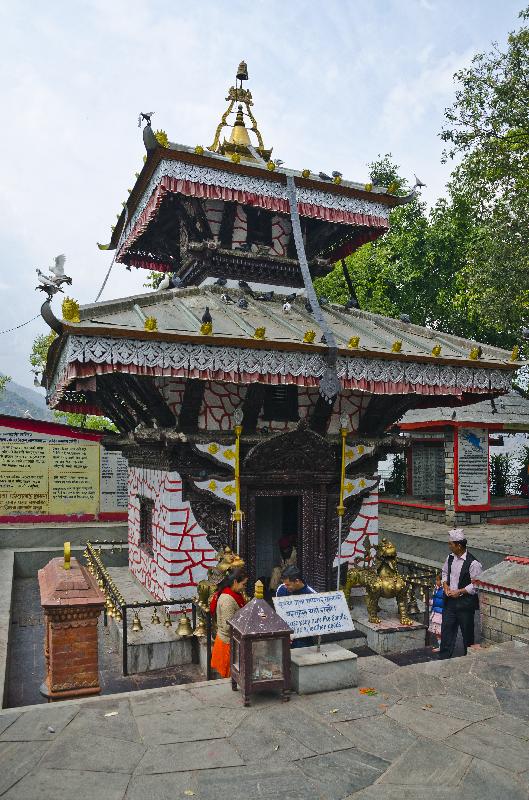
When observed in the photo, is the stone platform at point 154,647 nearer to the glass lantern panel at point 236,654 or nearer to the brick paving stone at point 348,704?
the glass lantern panel at point 236,654

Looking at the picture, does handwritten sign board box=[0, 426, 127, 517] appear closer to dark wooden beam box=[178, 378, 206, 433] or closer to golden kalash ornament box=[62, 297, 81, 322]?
dark wooden beam box=[178, 378, 206, 433]

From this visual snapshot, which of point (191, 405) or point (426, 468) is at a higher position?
point (191, 405)

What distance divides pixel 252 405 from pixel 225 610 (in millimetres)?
3341

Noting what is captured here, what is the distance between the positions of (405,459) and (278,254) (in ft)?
50.7

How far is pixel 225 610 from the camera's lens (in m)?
7.27

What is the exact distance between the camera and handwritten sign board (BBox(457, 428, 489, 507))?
1817 cm

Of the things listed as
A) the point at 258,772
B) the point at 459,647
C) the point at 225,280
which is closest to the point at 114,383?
the point at 225,280

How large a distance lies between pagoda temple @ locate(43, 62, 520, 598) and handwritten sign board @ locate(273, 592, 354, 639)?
3.03 metres

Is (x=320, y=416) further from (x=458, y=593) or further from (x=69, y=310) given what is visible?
(x=69, y=310)

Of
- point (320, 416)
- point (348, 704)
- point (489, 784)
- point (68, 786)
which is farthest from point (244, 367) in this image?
point (489, 784)

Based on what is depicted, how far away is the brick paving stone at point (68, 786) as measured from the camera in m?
4.12

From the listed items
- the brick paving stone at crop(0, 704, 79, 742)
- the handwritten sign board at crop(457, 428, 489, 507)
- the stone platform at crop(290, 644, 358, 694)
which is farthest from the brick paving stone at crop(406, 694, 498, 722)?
the handwritten sign board at crop(457, 428, 489, 507)

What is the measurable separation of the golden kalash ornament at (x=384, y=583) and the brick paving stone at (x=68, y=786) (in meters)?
5.62

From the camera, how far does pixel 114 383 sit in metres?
9.32
